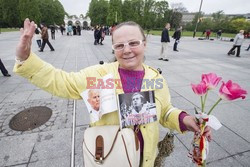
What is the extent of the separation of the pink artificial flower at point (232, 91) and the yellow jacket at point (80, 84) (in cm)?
56

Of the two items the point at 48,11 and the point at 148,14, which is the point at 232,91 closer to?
the point at 148,14

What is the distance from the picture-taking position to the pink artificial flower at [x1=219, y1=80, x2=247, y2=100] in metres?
0.88

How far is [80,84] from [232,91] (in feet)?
3.46

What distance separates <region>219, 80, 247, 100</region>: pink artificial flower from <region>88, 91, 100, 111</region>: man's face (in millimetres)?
819

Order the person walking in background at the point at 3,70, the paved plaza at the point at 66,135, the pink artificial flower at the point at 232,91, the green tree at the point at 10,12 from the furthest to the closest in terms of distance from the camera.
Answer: the green tree at the point at 10,12 < the person walking in background at the point at 3,70 < the paved plaza at the point at 66,135 < the pink artificial flower at the point at 232,91

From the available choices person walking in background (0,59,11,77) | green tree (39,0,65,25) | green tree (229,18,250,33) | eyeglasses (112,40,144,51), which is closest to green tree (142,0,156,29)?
green tree (229,18,250,33)

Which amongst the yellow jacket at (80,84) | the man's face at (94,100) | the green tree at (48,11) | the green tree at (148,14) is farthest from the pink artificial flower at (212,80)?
the green tree at (48,11)

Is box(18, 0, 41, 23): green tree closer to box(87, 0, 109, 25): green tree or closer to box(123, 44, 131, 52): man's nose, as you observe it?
box(87, 0, 109, 25): green tree

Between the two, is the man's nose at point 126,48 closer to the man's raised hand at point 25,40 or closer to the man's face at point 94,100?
the man's face at point 94,100

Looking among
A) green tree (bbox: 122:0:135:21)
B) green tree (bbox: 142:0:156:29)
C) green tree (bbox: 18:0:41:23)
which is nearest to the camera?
green tree (bbox: 18:0:41:23)

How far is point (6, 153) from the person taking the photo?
2494 mm

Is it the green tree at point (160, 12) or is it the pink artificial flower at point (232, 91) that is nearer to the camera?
the pink artificial flower at point (232, 91)

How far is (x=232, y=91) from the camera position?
88 centimetres

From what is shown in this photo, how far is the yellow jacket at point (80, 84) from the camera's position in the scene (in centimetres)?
116
